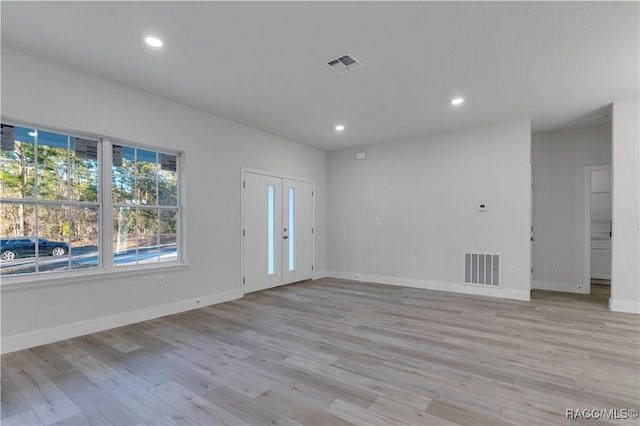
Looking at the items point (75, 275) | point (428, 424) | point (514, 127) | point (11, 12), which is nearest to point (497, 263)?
point (514, 127)

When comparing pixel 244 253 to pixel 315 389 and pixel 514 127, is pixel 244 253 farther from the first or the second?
pixel 514 127

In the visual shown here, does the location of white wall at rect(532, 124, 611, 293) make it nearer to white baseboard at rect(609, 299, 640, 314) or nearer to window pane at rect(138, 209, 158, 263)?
white baseboard at rect(609, 299, 640, 314)

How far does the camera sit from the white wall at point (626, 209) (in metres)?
4.28

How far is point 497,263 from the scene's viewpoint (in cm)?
522

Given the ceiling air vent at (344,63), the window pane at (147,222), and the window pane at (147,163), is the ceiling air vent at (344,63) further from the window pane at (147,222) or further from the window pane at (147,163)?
the window pane at (147,222)

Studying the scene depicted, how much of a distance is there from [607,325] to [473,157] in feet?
9.91

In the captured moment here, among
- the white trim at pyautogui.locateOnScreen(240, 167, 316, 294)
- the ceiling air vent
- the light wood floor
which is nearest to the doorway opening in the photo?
the light wood floor

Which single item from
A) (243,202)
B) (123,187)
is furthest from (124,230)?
(243,202)

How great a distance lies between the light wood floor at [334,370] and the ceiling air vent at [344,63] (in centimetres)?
293

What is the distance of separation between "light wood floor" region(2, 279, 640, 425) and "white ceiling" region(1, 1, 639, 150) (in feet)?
9.53

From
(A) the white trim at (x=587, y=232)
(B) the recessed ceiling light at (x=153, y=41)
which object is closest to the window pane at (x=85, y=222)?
(B) the recessed ceiling light at (x=153, y=41)

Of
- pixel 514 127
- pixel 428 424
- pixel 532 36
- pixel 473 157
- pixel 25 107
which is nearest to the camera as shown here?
pixel 428 424

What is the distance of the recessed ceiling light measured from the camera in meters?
2.81

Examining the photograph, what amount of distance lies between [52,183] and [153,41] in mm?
1941
